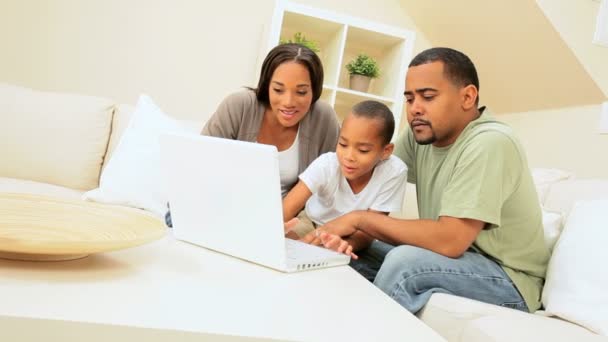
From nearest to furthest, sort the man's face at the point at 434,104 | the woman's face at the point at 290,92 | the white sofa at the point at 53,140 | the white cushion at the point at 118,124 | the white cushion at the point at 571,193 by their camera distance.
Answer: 1. the man's face at the point at 434,104
2. the white cushion at the point at 571,193
3. the woman's face at the point at 290,92
4. the white sofa at the point at 53,140
5. the white cushion at the point at 118,124

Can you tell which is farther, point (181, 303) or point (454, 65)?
point (454, 65)

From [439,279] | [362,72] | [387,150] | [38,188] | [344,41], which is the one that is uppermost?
[344,41]

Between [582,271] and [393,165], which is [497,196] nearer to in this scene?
[582,271]

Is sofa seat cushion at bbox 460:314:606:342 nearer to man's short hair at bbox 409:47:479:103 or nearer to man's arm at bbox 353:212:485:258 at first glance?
man's arm at bbox 353:212:485:258

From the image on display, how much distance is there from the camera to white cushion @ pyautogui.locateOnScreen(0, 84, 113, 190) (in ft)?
6.22

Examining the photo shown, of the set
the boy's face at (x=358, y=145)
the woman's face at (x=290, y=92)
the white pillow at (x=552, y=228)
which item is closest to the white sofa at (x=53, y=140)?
the woman's face at (x=290, y=92)

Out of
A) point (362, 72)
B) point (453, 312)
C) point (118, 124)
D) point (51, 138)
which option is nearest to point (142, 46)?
point (118, 124)

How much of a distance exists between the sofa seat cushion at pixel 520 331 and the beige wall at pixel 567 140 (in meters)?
1.05

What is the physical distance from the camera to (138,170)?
1.81 meters

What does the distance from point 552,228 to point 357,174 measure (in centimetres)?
53

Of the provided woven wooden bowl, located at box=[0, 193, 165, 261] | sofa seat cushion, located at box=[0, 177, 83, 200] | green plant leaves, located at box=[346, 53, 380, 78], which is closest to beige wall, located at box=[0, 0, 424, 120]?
green plant leaves, located at box=[346, 53, 380, 78]

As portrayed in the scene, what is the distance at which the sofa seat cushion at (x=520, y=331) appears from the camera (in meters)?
0.92

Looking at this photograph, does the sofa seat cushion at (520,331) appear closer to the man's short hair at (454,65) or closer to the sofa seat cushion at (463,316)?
the sofa seat cushion at (463,316)

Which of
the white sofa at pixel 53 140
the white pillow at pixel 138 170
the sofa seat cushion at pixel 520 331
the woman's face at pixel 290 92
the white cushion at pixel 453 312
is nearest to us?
the sofa seat cushion at pixel 520 331
